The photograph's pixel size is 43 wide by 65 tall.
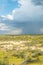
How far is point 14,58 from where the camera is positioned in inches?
645

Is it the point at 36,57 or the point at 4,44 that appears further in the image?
the point at 4,44

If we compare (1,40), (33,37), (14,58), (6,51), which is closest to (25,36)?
(33,37)

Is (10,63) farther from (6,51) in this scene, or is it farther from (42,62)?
(6,51)

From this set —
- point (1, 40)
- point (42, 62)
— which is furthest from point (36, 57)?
point (1, 40)

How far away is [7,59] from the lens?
53.1ft

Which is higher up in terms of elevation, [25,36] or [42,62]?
[25,36]

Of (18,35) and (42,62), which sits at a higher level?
(18,35)

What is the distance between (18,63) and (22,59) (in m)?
1.03

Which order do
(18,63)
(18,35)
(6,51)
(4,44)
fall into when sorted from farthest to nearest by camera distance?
(18,35) < (4,44) < (6,51) < (18,63)

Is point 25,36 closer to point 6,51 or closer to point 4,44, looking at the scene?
point 4,44

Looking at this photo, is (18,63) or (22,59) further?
Answer: (22,59)

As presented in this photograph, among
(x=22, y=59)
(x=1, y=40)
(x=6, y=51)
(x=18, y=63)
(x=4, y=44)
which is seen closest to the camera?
(x=18, y=63)

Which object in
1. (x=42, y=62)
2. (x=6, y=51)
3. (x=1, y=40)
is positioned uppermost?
(x=1, y=40)

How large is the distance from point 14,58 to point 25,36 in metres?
11.0
